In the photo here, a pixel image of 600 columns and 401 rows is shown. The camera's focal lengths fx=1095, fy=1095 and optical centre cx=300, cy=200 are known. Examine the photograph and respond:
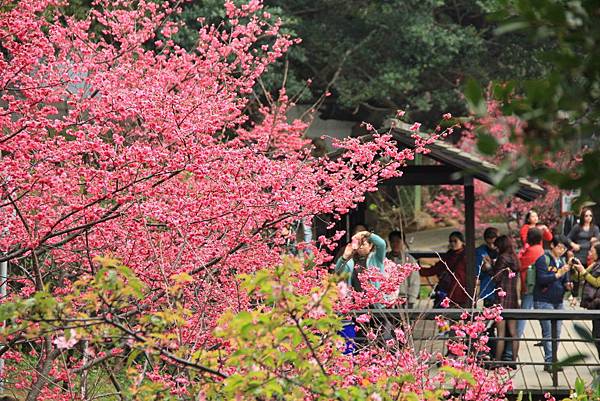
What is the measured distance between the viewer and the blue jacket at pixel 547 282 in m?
10.8

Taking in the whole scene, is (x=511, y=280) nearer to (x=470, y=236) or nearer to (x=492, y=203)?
(x=470, y=236)

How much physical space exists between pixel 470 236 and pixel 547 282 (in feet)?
3.10

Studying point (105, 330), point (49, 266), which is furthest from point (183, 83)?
point (105, 330)

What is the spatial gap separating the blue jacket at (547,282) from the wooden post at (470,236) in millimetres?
641

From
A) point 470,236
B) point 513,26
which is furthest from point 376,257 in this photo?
point 513,26

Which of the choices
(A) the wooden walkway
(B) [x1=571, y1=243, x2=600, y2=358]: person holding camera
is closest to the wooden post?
(A) the wooden walkway

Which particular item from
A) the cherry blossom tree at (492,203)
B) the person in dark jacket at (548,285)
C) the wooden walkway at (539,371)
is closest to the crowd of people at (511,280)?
the person in dark jacket at (548,285)

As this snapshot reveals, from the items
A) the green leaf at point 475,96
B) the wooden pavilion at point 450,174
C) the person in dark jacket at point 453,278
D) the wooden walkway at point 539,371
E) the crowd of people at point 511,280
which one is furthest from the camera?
the wooden pavilion at point 450,174

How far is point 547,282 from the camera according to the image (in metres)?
10.9

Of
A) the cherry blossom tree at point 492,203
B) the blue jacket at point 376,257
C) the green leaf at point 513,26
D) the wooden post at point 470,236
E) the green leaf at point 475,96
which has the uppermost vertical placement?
the green leaf at point 513,26

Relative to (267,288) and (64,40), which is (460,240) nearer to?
(64,40)

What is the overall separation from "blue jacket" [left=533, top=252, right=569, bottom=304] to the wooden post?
2.10 feet

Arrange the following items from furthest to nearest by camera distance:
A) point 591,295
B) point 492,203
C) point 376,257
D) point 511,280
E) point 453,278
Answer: point 492,203 < point 453,278 < point 511,280 < point 591,295 < point 376,257

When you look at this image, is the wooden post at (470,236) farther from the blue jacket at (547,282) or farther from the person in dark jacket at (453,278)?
the blue jacket at (547,282)
